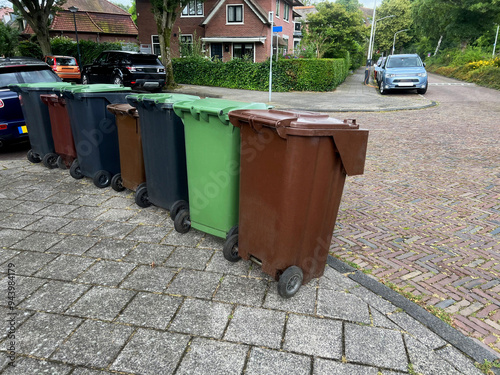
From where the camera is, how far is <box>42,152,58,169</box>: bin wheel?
6078 mm

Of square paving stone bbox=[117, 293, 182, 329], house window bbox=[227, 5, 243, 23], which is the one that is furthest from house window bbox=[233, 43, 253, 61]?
square paving stone bbox=[117, 293, 182, 329]

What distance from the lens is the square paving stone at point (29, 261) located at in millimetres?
3227

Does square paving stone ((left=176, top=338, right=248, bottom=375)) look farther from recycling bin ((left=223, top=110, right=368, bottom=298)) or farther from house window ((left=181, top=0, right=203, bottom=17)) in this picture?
house window ((left=181, top=0, right=203, bottom=17))

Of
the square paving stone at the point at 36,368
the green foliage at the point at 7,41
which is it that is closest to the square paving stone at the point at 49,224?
the square paving stone at the point at 36,368

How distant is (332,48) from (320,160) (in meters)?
32.4

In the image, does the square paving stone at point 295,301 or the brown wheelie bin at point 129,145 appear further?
the brown wheelie bin at point 129,145

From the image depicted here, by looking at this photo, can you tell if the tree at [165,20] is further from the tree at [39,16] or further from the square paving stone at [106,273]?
the square paving stone at [106,273]

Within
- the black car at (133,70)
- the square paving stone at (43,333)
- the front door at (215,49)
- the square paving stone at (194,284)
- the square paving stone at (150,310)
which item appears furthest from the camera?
the front door at (215,49)

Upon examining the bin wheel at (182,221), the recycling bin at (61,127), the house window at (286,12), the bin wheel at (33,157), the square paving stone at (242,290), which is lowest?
the bin wheel at (33,157)

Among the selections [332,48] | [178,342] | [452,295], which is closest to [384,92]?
[332,48]

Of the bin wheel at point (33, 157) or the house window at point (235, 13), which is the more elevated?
the house window at point (235, 13)

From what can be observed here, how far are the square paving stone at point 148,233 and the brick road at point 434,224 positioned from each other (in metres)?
1.74

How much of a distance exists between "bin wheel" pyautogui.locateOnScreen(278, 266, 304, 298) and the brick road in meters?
0.79

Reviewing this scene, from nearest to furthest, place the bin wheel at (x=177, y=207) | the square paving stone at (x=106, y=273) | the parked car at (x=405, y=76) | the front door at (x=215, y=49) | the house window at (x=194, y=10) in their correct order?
the square paving stone at (x=106, y=273), the bin wheel at (x=177, y=207), the parked car at (x=405, y=76), the house window at (x=194, y=10), the front door at (x=215, y=49)
